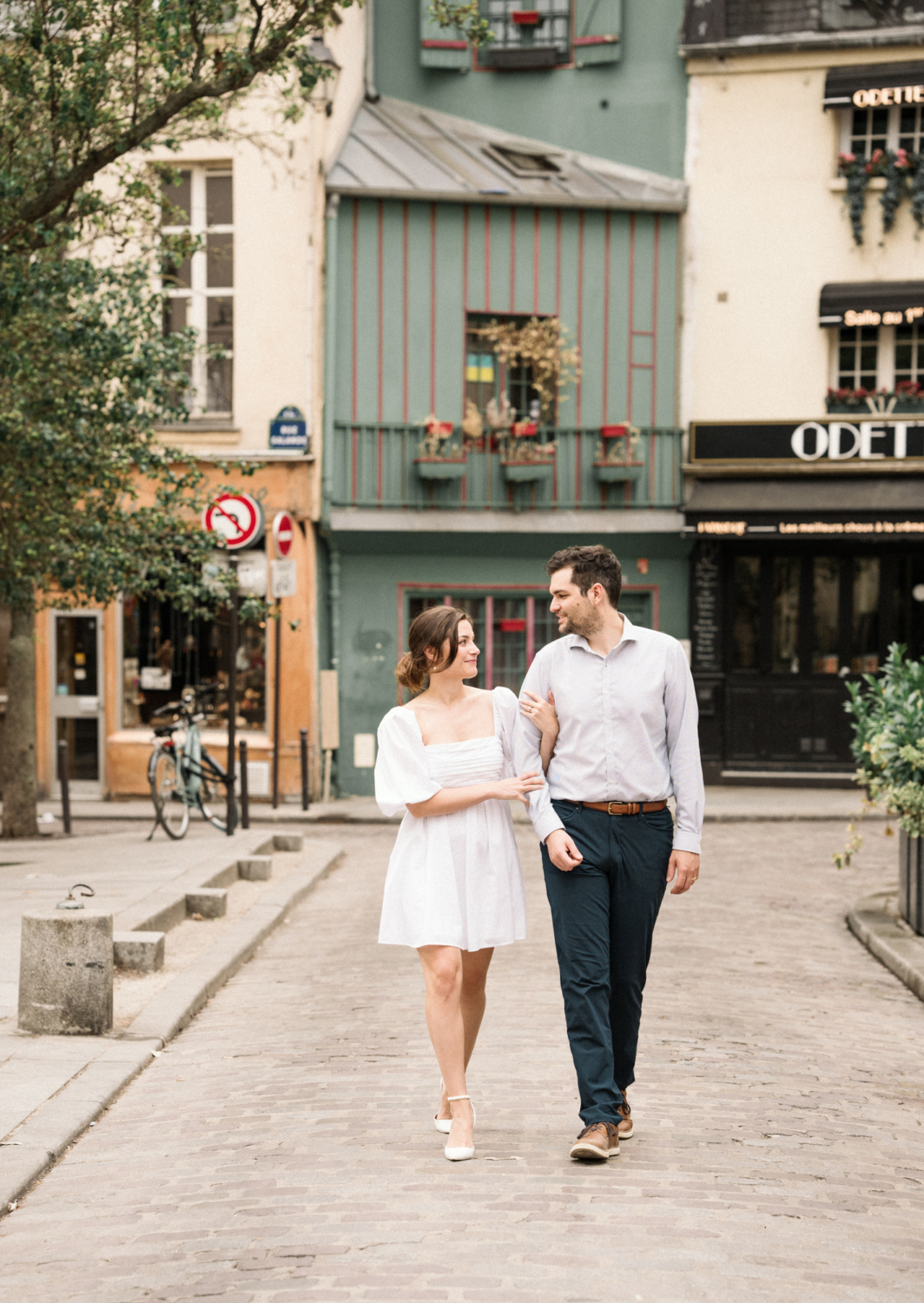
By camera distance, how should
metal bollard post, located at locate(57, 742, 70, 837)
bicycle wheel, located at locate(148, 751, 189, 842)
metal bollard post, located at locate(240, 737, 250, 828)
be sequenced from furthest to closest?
metal bollard post, located at locate(57, 742, 70, 837) → metal bollard post, located at locate(240, 737, 250, 828) → bicycle wheel, located at locate(148, 751, 189, 842)

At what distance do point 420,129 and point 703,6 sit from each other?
3.98m

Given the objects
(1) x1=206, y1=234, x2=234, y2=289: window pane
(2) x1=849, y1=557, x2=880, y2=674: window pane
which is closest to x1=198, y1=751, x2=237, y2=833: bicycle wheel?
(1) x1=206, y1=234, x2=234, y2=289: window pane

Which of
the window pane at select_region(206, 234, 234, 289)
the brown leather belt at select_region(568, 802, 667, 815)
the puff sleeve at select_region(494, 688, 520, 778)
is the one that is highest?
the window pane at select_region(206, 234, 234, 289)

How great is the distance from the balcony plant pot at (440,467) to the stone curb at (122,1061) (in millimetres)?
9263

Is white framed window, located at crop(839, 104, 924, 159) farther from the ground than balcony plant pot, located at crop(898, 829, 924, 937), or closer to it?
farther from the ground

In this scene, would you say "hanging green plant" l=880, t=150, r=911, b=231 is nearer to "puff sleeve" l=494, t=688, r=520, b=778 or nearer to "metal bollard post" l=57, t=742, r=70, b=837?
"metal bollard post" l=57, t=742, r=70, b=837

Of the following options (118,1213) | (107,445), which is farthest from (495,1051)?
(107,445)

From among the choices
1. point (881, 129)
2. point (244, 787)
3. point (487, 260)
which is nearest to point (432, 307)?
point (487, 260)

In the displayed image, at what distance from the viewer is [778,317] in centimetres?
1948

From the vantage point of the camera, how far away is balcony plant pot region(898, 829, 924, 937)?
8.92m

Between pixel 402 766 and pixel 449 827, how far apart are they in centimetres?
26

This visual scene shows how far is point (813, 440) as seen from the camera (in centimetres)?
1916

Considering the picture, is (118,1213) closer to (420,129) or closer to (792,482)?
(792,482)

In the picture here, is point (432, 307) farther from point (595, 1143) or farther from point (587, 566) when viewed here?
point (595, 1143)
